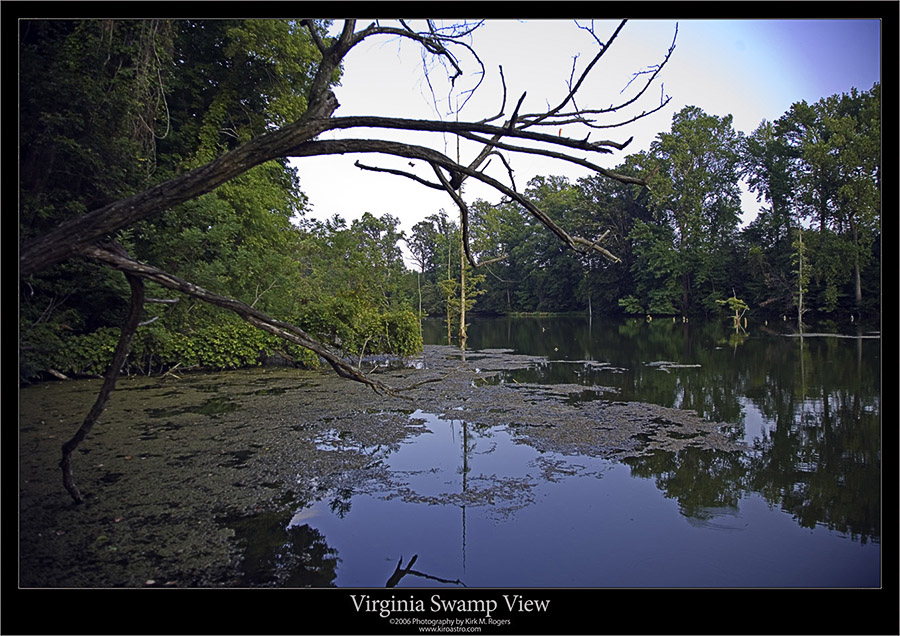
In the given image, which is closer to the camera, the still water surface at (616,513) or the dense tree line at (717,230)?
the still water surface at (616,513)

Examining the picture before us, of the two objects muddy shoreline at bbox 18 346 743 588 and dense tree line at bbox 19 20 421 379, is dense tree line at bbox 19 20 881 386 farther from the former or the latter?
muddy shoreline at bbox 18 346 743 588

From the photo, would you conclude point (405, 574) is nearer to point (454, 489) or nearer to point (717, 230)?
point (454, 489)

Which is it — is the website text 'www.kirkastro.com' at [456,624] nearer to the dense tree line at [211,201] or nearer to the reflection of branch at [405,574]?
the reflection of branch at [405,574]

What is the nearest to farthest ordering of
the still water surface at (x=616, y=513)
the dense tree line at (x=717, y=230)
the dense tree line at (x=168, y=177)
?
1. the still water surface at (x=616, y=513)
2. the dense tree line at (x=168, y=177)
3. the dense tree line at (x=717, y=230)

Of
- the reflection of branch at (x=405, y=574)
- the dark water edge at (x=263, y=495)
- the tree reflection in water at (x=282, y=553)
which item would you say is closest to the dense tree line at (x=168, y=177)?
the dark water edge at (x=263, y=495)

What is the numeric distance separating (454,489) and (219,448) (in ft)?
8.48

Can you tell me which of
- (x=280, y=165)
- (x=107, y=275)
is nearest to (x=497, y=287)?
(x=280, y=165)

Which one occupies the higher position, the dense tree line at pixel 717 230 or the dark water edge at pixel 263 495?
the dense tree line at pixel 717 230

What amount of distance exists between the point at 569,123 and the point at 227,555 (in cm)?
308

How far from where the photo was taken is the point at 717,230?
133ft

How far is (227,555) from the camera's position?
11.0 feet

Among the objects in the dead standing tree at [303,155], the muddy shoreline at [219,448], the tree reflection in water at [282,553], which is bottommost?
the tree reflection in water at [282,553]

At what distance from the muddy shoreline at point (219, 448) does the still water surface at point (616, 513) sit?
30 cm

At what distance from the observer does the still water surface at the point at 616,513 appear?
3238mm
